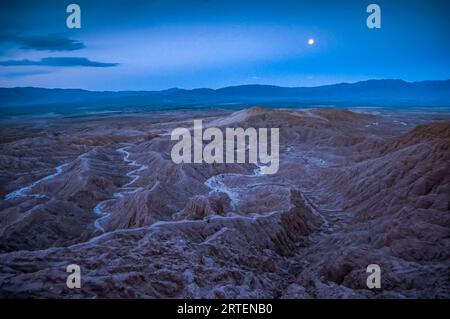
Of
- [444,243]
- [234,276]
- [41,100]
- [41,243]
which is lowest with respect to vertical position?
[41,243]

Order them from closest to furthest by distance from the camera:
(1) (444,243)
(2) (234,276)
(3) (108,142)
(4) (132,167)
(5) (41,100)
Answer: (2) (234,276) → (1) (444,243) → (4) (132,167) → (3) (108,142) → (5) (41,100)

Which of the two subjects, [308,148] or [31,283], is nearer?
[31,283]

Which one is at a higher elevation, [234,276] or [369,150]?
[369,150]

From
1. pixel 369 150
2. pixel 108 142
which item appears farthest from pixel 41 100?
pixel 369 150

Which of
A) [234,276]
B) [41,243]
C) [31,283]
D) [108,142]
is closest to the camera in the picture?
[31,283]

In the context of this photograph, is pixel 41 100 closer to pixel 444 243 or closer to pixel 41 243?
pixel 41 243
